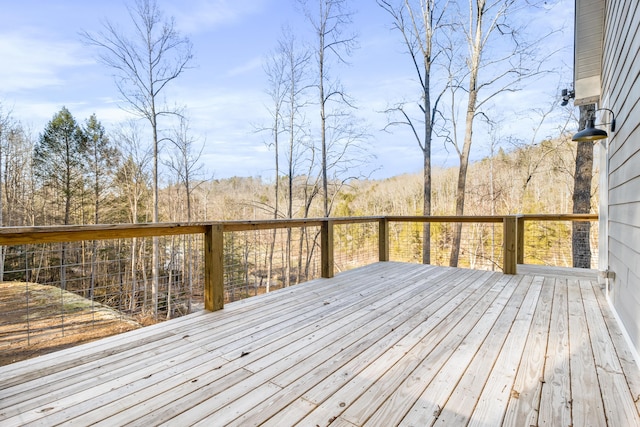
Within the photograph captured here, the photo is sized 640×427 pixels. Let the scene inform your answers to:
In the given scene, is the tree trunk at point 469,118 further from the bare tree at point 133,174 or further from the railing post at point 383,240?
the bare tree at point 133,174

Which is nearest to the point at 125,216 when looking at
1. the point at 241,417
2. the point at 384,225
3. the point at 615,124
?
the point at 384,225

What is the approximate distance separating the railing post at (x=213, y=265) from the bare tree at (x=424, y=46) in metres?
6.73

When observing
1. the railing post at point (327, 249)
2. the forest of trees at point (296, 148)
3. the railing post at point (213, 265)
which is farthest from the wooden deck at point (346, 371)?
the forest of trees at point (296, 148)

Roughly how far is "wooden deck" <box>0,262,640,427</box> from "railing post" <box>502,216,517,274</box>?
1.37 metres

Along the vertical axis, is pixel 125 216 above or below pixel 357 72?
below

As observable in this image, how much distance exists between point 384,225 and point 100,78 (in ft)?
33.3

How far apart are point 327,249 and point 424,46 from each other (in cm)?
751

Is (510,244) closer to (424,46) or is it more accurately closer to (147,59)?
(424,46)

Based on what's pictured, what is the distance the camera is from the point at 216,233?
9.04 feet

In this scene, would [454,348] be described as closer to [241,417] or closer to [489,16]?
[241,417]

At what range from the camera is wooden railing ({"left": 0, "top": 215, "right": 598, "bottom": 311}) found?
1.84 m

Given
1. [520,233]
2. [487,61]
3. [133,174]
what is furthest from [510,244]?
[133,174]

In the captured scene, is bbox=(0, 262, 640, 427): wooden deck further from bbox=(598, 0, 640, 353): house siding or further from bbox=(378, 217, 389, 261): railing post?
bbox=(378, 217, 389, 261): railing post

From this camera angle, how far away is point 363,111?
1056 cm
